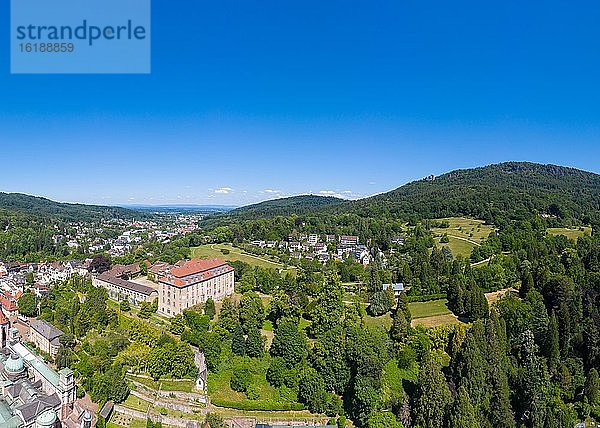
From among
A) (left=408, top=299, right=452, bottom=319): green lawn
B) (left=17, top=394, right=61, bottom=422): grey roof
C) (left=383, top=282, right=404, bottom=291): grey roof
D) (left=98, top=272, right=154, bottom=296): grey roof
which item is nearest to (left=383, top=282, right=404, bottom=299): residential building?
(left=383, top=282, right=404, bottom=291): grey roof

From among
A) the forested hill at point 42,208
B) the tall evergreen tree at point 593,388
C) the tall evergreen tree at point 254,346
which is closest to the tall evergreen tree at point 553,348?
the tall evergreen tree at point 593,388

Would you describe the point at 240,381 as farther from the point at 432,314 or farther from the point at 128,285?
the point at 128,285

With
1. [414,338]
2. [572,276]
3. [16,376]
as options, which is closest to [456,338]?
[414,338]

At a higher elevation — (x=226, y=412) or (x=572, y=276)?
(x=572, y=276)


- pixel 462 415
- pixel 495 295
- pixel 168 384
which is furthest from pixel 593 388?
pixel 168 384

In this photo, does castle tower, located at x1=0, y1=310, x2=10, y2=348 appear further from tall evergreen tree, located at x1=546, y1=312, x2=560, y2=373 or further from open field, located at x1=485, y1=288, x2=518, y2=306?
open field, located at x1=485, y1=288, x2=518, y2=306

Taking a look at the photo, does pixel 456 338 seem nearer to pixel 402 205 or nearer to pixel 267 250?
pixel 267 250

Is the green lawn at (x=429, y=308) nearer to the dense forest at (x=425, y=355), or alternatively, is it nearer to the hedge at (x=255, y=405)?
the dense forest at (x=425, y=355)
